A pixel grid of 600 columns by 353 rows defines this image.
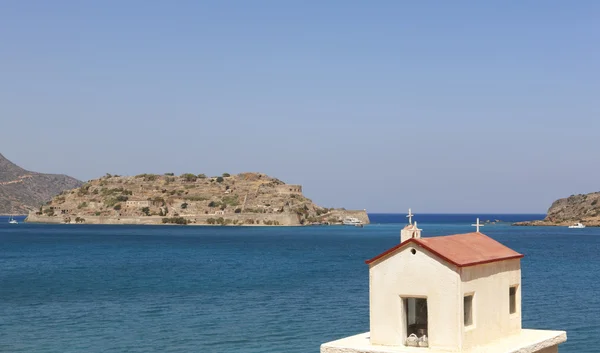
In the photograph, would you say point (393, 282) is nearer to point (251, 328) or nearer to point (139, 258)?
point (251, 328)

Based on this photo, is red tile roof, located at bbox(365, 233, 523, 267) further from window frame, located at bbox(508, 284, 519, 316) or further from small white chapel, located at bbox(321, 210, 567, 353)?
window frame, located at bbox(508, 284, 519, 316)

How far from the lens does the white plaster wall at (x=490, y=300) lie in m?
13.4

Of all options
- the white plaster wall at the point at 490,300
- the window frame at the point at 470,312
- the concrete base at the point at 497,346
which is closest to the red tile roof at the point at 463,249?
the white plaster wall at the point at 490,300

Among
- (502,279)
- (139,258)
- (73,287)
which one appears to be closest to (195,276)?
(73,287)

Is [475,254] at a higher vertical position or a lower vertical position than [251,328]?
higher

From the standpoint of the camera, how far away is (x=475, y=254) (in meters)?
13.9

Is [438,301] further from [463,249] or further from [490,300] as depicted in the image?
[490,300]

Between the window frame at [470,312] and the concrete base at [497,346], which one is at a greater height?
the window frame at [470,312]

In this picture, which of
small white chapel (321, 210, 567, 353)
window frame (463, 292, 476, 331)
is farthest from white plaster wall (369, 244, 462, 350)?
window frame (463, 292, 476, 331)

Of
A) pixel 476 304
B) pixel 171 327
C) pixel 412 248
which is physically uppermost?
pixel 412 248

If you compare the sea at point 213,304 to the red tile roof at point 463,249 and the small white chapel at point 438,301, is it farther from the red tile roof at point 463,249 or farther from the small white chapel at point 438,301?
the small white chapel at point 438,301

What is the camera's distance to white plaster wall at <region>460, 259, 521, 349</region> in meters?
13.4

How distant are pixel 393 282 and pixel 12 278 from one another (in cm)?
5526

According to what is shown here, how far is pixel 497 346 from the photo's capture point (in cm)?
1401
